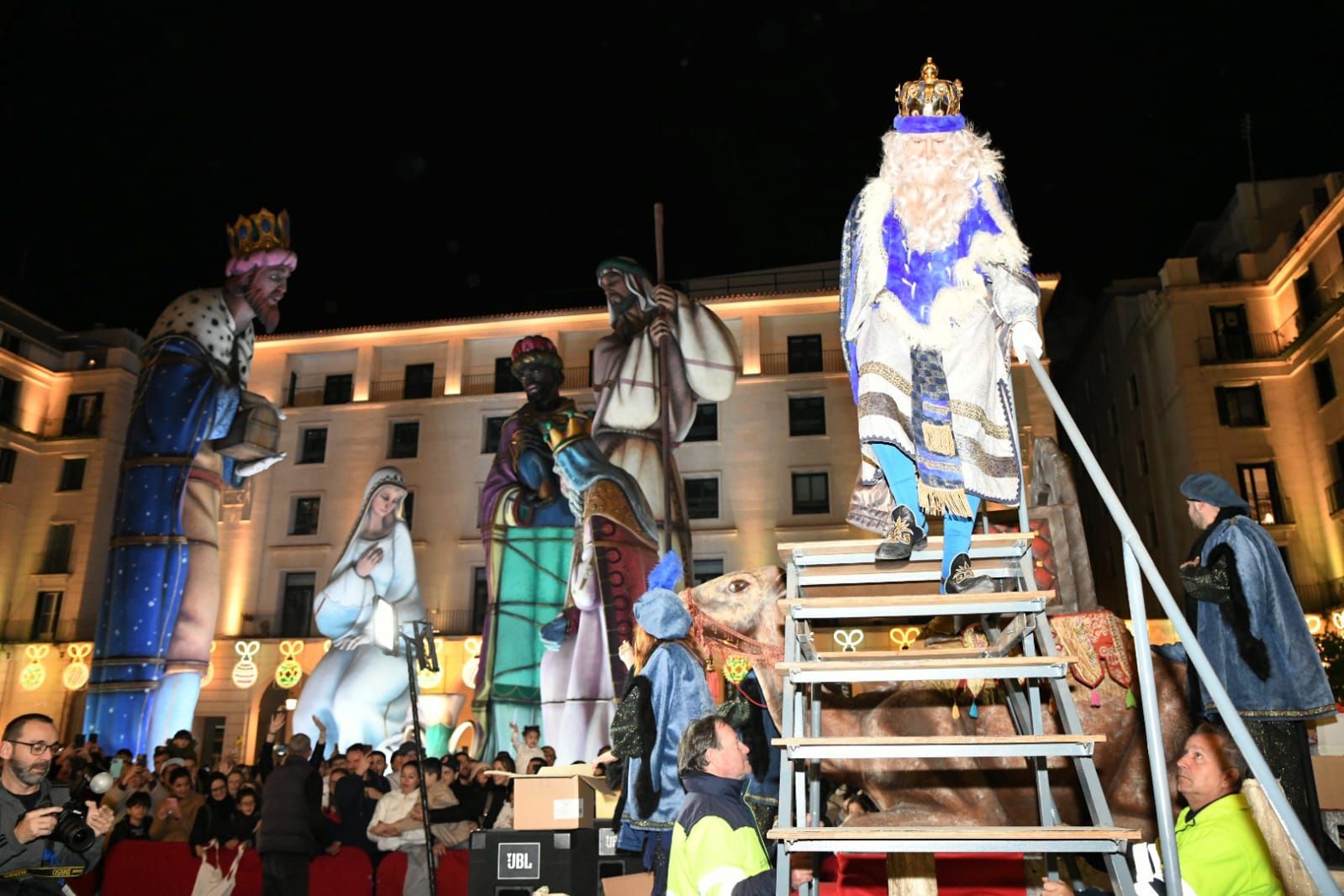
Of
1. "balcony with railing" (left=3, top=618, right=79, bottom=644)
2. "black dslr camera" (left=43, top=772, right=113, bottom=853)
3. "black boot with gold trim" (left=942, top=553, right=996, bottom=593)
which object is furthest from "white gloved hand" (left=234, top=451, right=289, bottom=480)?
"black boot with gold trim" (left=942, top=553, right=996, bottom=593)

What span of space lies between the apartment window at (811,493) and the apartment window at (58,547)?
1854cm

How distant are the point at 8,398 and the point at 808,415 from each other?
20.8m

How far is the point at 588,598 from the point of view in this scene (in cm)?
1543

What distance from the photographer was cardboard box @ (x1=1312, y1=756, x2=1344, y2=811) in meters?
5.08

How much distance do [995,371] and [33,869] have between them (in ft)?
15.9

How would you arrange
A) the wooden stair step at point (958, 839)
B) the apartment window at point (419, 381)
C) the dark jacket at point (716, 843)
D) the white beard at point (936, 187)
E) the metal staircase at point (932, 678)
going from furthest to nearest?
the apartment window at point (419, 381) < the white beard at point (936, 187) < the dark jacket at point (716, 843) < the metal staircase at point (932, 678) < the wooden stair step at point (958, 839)

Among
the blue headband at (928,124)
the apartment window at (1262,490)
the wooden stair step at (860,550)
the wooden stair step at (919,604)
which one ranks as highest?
the apartment window at (1262,490)

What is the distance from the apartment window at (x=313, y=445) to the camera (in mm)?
26328

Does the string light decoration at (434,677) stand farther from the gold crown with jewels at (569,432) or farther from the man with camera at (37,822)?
the man with camera at (37,822)

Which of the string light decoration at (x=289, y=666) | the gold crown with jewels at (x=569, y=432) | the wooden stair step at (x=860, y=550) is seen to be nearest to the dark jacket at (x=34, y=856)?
the wooden stair step at (x=860, y=550)

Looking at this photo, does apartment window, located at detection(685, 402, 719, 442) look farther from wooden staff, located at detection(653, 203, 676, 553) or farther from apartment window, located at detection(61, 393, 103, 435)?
apartment window, located at detection(61, 393, 103, 435)

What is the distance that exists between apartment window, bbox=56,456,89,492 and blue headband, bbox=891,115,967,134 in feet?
91.5

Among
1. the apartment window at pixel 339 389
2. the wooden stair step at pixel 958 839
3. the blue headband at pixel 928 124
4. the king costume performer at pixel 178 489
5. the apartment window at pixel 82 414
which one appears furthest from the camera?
the apartment window at pixel 82 414

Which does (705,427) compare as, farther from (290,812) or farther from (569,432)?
(290,812)
